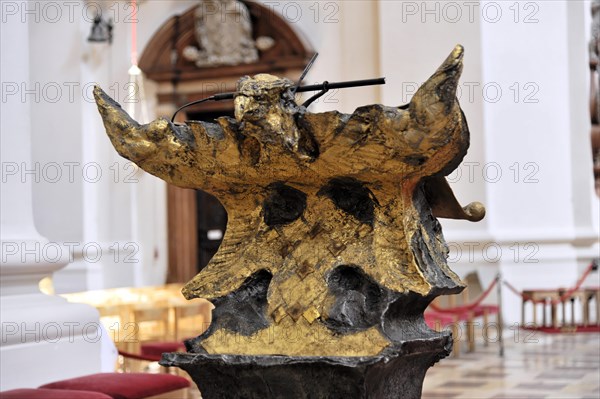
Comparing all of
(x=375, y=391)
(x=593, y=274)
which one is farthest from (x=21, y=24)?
(x=593, y=274)

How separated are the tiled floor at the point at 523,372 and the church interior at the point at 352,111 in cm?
3


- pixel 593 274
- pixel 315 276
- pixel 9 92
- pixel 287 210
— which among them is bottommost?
pixel 593 274

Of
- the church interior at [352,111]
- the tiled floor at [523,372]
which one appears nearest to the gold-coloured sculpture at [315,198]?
the tiled floor at [523,372]

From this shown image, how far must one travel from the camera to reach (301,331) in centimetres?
202

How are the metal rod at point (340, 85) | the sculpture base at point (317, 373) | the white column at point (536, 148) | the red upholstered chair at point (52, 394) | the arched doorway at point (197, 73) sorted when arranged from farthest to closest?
1. the arched doorway at point (197, 73)
2. the white column at point (536, 148)
3. the red upholstered chair at point (52, 394)
4. the metal rod at point (340, 85)
5. the sculpture base at point (317, 373)

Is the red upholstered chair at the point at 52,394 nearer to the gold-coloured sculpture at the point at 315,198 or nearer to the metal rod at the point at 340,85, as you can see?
the gold-coloured sculpture at the point at 315,198

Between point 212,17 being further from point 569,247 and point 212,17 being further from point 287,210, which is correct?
point 287,210

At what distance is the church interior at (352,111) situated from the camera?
960 centimetres

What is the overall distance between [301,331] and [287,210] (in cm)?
28

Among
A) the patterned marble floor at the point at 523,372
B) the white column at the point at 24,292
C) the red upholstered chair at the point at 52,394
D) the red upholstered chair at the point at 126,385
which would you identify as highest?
the white column at the point at 24,292

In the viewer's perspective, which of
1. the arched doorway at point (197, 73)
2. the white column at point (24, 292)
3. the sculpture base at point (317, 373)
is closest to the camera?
the sculpture base at point (317, 373)

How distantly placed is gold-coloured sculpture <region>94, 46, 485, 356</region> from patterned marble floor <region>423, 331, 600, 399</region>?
4.77 m

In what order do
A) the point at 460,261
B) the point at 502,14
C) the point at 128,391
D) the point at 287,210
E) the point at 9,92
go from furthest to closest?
the point at 502,14 < the point at 460,261 < the point at 9,92 < the point at 128,391 < the point at 287,210

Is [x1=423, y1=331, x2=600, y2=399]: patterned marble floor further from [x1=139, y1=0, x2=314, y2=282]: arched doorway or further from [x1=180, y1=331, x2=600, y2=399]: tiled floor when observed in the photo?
[x1=139, y1=0, x2=314, y2=282]: arched doorway
